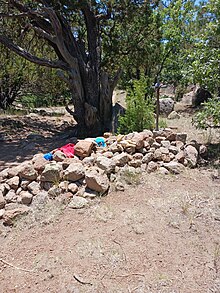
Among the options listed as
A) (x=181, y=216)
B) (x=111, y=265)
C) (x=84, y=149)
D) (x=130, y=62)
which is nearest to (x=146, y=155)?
(x=84, y=149)

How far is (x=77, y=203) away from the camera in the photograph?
272 cm

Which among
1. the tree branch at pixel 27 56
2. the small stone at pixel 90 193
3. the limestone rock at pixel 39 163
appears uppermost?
the tree branch at pixel 27 56

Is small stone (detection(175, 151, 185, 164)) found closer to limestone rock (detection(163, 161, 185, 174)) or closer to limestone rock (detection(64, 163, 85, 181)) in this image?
limestone rock (detection(163, 161, 185, 174))

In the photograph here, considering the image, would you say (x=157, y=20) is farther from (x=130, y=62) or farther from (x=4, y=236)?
(x=4, y=236)

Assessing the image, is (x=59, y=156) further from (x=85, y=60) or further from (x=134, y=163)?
(x=85, y=60)

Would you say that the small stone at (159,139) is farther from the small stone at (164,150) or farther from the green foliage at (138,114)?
the green foliage at (138,114)

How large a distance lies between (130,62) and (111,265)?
6.51 metres

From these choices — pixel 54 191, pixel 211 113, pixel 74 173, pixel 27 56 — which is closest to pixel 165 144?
pixel 211 113

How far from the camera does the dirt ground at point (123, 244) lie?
1.87m

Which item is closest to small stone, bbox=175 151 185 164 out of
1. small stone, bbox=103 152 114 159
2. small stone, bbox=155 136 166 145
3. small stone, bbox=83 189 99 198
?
small stone, bbox=155 136 166 145

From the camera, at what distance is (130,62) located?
7.50 meters

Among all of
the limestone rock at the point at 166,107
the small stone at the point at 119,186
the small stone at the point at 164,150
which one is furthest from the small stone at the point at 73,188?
the limestone rock at the point at 166,107

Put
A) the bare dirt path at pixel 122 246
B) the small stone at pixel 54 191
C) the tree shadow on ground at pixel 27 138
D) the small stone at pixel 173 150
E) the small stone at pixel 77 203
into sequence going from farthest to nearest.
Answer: the tree shadow on ground at pixel 27 138, the small stone at pixel 173 150, the small stone at pixel 54 191, the small stone at pixel 77 203, the bare dirt path at pixel 122 246

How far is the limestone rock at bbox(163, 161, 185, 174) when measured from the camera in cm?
345
